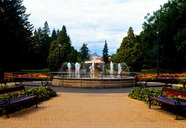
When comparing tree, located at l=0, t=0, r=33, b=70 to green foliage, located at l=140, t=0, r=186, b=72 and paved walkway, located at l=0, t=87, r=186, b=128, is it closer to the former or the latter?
green foliage, located at l=140, t=0, r=186, b=72

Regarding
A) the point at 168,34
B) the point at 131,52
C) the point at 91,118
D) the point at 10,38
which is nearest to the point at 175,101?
the point at 91,118

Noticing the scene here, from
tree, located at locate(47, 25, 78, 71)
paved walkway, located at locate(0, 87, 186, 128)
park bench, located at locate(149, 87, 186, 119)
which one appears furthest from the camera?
tree, located at locate(47, 25, 78, 71)

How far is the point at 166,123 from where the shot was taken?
27.9 ft

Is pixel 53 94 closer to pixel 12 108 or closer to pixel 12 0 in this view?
pixel 12 108

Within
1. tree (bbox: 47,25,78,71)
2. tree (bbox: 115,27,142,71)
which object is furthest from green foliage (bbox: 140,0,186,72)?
tree (bbox: 47,25,78,71)

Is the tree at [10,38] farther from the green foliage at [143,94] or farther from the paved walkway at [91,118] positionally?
the paved walkway at [91,118]

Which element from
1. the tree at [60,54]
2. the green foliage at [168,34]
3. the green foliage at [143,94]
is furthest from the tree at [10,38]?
the green foliage at [143,94]

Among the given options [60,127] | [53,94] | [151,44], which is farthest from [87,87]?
[151,44]

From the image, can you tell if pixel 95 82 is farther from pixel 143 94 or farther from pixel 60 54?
pixel 60 54

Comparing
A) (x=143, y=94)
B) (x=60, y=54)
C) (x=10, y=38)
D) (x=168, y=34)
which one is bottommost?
(x=143, y=94)

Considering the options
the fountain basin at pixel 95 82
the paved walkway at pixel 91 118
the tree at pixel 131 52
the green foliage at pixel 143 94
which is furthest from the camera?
the tree at pixel 131 52

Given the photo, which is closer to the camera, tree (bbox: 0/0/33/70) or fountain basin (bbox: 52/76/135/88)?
fountain basin (bbox: 52/76/135/88)

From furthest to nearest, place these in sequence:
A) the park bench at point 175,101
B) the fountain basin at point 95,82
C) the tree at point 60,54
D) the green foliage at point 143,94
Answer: the tree at point 60,54
the fountain basin at point 95,82
the green foliage at point 143,94
the park bench at point 175,101

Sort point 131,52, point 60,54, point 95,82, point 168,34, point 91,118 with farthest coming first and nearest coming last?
point 131,52 < point 60,54 < point 168,34 < point 95,82 < point 91,118
